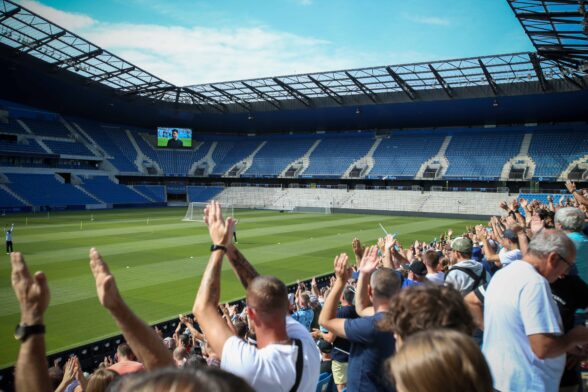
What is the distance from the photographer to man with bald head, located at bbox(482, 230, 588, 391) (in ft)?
9.82

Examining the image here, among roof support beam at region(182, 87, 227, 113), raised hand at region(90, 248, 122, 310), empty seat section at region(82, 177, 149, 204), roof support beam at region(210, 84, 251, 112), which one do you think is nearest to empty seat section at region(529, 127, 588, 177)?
roof support beam at region(210, 84, 251, 112)

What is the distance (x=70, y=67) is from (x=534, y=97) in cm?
4641

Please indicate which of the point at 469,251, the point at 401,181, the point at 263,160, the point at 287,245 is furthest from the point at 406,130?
the point at 469,251

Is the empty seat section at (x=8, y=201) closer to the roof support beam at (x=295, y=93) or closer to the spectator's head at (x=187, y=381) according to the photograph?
the roof support beam at (x=295, y=93)

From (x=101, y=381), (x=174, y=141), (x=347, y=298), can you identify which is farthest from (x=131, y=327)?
(x=174, y=141)

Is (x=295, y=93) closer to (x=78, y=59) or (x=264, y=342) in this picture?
(x=78, y=59)

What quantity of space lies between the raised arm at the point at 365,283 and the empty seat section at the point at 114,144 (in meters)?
60.0

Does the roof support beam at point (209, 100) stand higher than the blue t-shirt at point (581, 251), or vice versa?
the roof support beam at point (209, 100)

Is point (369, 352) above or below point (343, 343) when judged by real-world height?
above

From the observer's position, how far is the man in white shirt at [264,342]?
2.58 meters

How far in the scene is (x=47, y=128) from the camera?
53750mm

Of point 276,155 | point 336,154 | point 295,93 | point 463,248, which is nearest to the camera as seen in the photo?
point 463,248

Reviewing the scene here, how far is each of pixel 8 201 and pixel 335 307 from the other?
4946 centimetres

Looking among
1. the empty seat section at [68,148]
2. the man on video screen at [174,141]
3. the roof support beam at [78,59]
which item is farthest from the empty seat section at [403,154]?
the empty seat section at [68,148]
